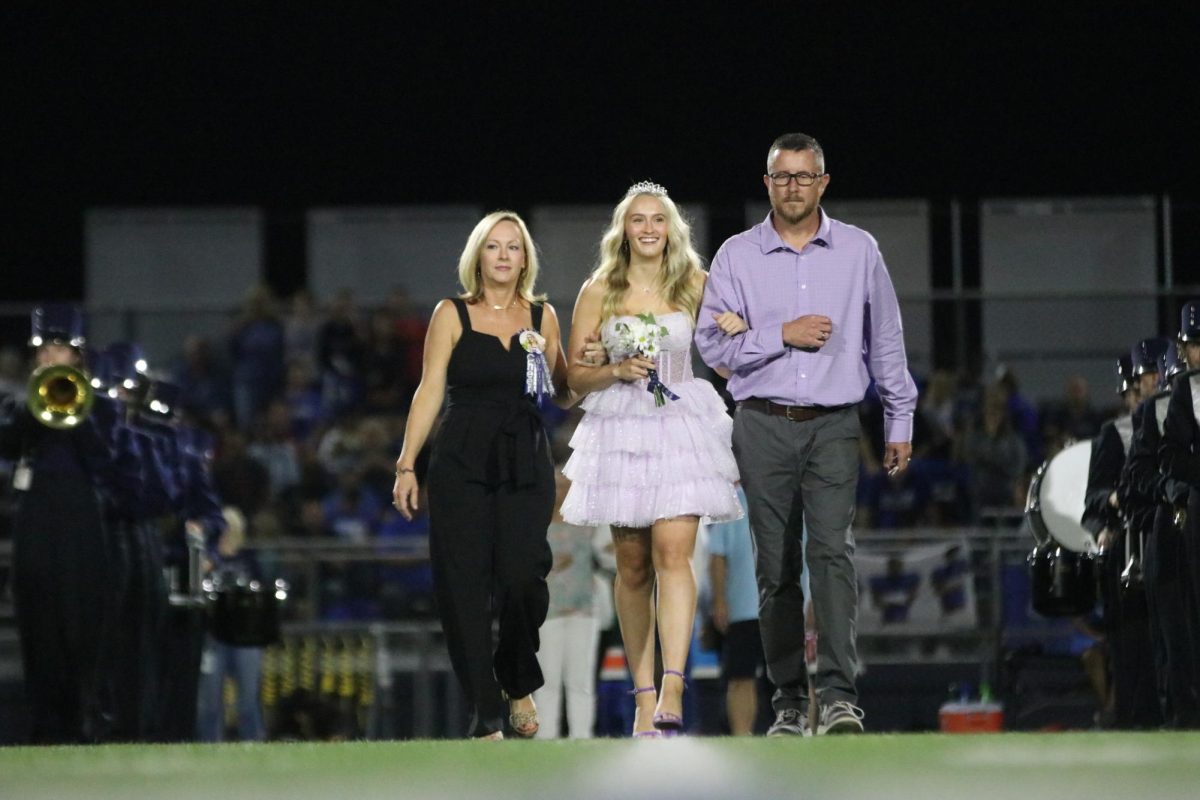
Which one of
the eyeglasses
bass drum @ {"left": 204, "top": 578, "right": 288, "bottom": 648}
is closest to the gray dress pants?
the eyeglasses

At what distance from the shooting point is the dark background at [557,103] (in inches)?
753

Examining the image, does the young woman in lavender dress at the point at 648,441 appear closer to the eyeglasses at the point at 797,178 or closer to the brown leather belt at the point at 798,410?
the brown leather belt at the point at 798,410

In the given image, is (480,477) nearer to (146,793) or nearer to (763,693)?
(146,793)

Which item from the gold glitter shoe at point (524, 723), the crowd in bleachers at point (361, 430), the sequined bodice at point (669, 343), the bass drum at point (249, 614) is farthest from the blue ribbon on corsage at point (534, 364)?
the crowd in bleachers at point (361, 430)

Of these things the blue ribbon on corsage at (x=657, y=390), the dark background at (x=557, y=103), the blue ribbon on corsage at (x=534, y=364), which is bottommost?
the blue ribbon on corsage at (x=657, y=390)

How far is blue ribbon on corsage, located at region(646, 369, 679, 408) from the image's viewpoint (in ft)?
28.0

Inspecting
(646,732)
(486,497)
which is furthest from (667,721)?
(486,497)

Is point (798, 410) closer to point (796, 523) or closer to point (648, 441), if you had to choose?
point (796, 523)

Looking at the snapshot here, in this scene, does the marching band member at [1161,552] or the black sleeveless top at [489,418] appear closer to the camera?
the black sleeveless top at [489,418]

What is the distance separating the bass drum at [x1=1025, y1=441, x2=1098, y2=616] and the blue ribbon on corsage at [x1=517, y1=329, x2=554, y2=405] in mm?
3777

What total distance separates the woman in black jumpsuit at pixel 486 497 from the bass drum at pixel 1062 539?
12.6 ft

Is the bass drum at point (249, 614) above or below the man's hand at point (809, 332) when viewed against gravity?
below

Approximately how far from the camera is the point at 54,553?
428 inches

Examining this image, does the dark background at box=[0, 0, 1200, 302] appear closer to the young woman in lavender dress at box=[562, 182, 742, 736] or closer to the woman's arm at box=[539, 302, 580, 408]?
the woman's arm at box=[539, 302, 580, 408]
